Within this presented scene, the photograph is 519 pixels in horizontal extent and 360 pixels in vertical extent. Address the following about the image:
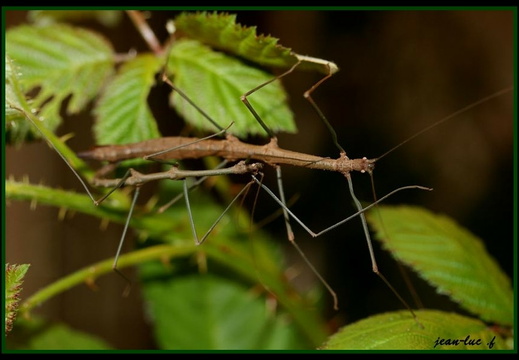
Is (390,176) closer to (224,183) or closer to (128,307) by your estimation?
(224,183)

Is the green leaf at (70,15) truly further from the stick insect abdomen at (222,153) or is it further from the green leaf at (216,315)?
the green leaf at (216,315)

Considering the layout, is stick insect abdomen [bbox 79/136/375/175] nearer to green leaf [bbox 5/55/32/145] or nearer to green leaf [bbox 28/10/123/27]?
green leaf [bbox 5/55/32/145]

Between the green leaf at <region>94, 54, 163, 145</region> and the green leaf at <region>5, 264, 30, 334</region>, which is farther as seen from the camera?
the green leaf at <region>94, 54, 163, 145</region>

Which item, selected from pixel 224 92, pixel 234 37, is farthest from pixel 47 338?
pixel 234 37

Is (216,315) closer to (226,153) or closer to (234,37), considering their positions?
(226,153)

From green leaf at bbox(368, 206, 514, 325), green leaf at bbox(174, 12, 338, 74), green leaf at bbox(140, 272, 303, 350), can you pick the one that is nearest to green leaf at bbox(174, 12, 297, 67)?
green leaf at bbox(174, 12, 338, 74)

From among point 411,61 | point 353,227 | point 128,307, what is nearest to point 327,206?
point 353,227
